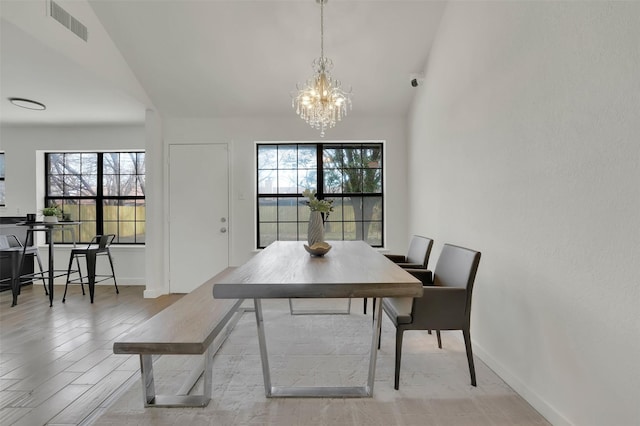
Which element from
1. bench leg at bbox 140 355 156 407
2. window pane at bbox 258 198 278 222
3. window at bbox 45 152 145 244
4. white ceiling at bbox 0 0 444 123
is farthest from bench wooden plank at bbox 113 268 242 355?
window at bbox 45 152 145 244

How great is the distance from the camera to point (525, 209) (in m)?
1.82

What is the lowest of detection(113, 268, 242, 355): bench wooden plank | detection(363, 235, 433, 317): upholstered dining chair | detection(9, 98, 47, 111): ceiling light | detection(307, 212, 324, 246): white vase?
detection(113, 268, 242, 355): bench wooden plank

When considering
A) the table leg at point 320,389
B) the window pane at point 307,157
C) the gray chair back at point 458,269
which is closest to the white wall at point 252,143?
the window pane at point 307,157

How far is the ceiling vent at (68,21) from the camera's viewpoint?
8.69 feet

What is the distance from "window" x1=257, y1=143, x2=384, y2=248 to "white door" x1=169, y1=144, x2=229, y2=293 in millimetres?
534

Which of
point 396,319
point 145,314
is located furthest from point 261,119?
point 396,319

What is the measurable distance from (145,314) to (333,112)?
2861mm

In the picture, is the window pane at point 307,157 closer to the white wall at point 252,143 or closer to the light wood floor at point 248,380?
the white wall at point 252,143

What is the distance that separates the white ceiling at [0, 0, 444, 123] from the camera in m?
2.97

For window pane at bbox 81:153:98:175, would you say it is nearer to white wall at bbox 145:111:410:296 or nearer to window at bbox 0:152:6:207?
window at bbox 0:152:6:207

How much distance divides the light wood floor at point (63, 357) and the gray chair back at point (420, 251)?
7.59 feet

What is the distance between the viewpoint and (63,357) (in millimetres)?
2367

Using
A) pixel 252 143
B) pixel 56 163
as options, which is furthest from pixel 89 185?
pixel 252 143

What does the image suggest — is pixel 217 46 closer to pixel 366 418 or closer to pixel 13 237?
pixel 366 418
